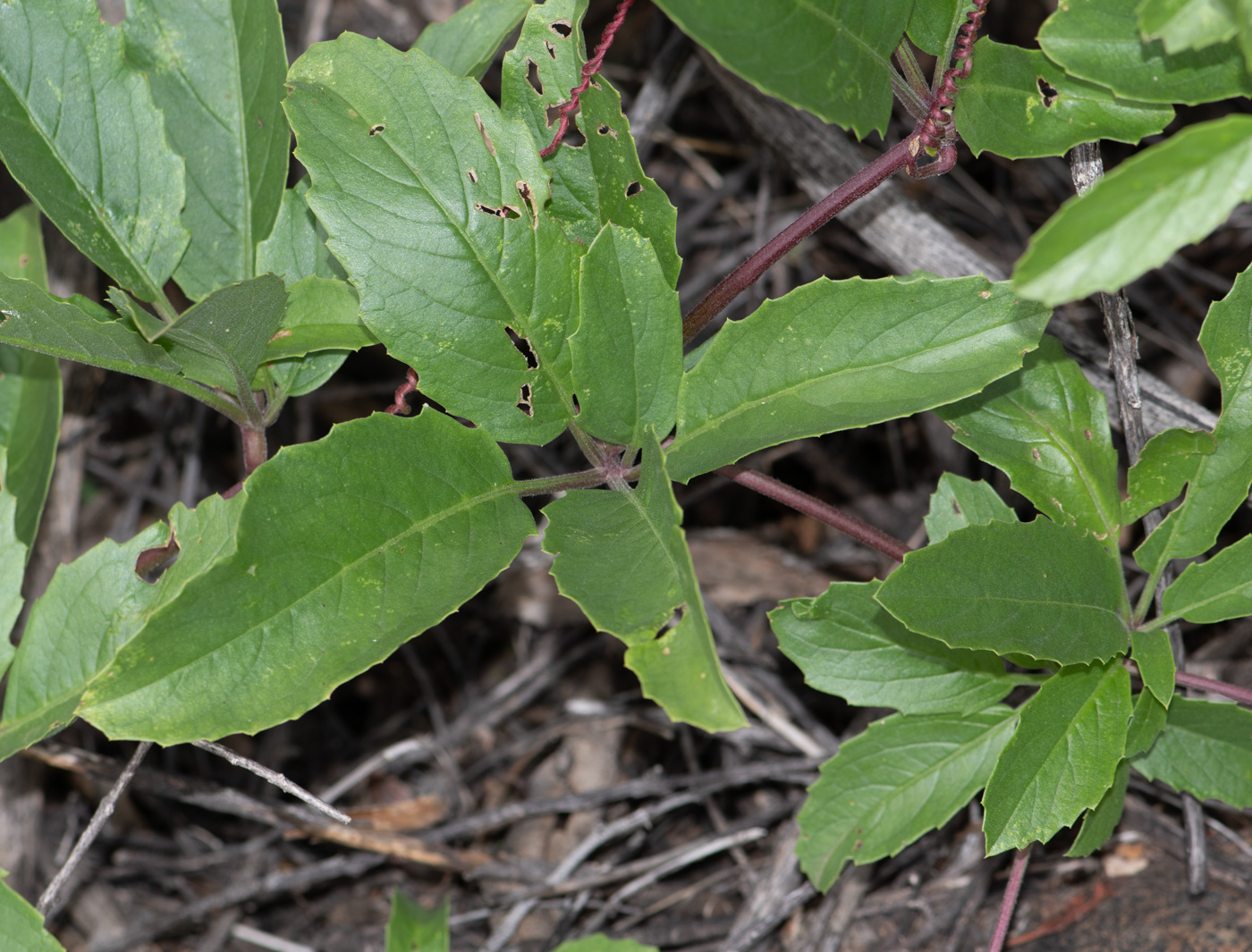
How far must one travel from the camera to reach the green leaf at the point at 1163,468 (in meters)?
1.28

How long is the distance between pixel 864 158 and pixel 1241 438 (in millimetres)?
797

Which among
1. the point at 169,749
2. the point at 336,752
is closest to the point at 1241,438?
the point at 336,752

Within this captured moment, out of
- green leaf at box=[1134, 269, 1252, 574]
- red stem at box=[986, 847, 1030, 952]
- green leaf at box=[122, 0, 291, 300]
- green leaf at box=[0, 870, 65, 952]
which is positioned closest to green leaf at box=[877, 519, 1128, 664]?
green leaf at box=[1134, 269, 1252, 574]

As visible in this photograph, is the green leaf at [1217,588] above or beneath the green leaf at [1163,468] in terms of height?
beneath

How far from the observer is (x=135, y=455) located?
2457 mm

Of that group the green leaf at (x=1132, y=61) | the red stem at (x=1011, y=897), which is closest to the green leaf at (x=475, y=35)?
the green leaf at (x=1132, y=61)

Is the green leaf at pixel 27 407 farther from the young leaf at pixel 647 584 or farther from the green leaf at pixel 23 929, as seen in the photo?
the young leaf at pixel 647 584

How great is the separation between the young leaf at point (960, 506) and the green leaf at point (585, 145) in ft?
1.61

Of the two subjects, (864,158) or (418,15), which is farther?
(418,15)

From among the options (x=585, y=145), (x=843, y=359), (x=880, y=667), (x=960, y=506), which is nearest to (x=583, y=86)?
(x=585, y=145)

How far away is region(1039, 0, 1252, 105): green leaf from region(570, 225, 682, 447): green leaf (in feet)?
1.44

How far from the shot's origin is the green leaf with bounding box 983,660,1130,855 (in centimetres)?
119

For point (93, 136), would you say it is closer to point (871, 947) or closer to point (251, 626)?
point (251, 626)

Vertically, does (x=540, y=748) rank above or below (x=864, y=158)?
below
